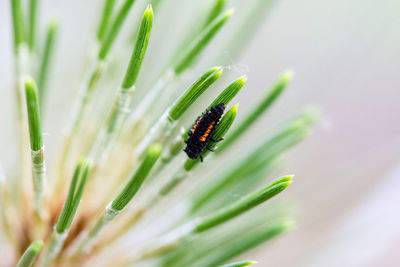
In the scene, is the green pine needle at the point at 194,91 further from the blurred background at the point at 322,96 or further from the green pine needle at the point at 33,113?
the blurred background at the point at 322,96

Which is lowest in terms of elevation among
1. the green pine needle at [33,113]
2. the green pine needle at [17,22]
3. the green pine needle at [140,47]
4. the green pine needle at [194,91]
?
the green pine needle at [33,113]

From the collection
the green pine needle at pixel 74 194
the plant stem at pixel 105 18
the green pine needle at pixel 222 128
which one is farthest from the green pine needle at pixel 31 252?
the plant stem at pixel 105 18

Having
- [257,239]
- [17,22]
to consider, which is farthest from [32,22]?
[257,239]

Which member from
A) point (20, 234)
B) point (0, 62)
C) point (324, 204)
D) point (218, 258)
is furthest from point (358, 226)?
point (0, 62)

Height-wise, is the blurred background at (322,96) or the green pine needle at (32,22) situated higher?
the blurred background at (322,96)

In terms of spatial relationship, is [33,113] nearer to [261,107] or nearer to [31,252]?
[31,252]

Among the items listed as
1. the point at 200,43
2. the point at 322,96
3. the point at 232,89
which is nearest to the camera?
the point at 232,89

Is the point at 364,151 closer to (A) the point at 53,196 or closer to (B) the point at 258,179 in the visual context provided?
(B) the point at 258,179
